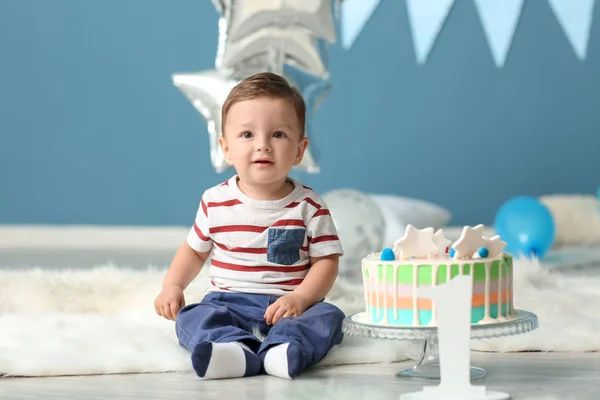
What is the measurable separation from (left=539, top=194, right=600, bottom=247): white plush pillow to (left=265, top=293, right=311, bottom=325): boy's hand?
6.48ft

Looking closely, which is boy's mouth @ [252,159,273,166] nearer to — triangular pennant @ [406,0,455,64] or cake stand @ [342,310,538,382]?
cake stand @ [342,310,538,382]

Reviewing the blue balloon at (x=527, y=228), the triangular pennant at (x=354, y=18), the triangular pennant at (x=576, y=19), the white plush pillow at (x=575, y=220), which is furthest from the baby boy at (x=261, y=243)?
the triangular pennant at (x=576, y=19)

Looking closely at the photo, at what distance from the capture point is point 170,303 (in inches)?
51.1

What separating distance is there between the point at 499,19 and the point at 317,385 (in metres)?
2.41

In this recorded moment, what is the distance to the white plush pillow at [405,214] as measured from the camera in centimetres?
276

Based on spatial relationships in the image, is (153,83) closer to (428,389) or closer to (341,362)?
(341,362)

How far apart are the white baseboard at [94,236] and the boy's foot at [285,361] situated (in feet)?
6.86

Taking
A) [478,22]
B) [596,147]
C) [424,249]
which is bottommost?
[424,249]

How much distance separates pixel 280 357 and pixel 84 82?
2.33 meters

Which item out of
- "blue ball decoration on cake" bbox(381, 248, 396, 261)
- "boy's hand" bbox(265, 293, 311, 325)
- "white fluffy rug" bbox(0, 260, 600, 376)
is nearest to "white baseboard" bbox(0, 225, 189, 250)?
"white fluffy rug" bbox(0, 260, 600, 376)

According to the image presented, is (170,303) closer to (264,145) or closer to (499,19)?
(264,145)

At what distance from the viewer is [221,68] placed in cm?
214

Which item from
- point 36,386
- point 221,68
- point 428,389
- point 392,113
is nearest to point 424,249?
point 428,389

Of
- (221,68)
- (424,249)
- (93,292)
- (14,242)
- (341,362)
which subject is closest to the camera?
(424,249)
